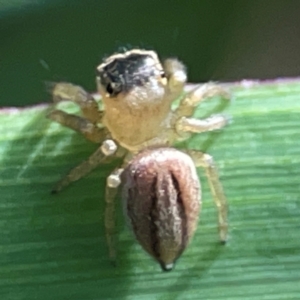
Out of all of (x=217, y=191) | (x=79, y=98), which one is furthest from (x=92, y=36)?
(x=217, y=191)

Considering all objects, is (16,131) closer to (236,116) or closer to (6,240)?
(6,240)

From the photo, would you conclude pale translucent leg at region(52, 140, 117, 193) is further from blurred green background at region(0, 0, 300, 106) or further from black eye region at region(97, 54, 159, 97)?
blurred green background at region(0, 0, 300, 106)

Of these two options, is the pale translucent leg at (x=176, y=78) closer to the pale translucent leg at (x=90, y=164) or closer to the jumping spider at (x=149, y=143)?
the jumping spider at (x=149, y=143)

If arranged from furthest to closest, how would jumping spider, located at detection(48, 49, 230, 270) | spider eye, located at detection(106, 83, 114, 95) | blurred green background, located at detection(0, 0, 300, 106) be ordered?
blurred green background, located at detection(0, 0, 300, 106), spider eye, located at detection(106, 83, 114, 95), jumping spider, located at detection(48, 49, 230, 270)

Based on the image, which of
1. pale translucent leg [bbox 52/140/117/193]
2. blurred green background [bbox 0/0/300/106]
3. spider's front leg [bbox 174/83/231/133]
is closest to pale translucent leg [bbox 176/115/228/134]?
spider's front leg [bbox 174/83/231/133]

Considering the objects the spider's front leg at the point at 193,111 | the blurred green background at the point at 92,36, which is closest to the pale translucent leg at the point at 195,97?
the spider's front leg at the point at 193,111

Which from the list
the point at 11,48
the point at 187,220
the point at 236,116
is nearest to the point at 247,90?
the point at 236,116

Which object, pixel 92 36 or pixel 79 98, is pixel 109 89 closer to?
pixel 79 98
